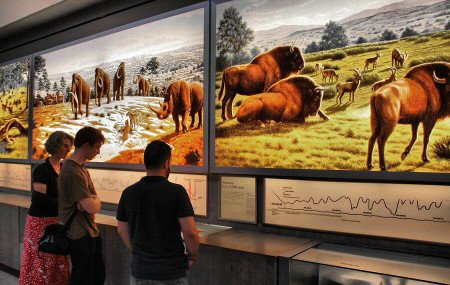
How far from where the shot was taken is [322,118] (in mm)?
2430

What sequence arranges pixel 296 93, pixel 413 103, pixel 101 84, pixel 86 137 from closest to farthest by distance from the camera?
pixel 413 103, pixel 86 137, pixel 296 93, pixel 101 84

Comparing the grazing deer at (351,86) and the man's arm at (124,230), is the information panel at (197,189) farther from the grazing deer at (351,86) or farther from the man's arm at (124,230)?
the grazing deer at (351,86)

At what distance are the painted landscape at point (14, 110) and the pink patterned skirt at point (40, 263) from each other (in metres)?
2.03

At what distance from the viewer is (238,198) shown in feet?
9.09

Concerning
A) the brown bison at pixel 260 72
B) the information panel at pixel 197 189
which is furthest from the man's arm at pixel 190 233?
the brown bison at pixel 260 72

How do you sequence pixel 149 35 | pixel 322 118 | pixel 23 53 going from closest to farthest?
pixel 322 118 < pixel 149 35 < pixel 23 53

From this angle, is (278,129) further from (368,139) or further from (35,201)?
(35,201)

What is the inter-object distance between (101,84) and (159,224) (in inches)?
91.1

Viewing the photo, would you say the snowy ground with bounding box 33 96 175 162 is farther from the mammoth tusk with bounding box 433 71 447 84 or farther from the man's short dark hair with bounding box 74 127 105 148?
the mammoth tusk with bounding box 433 71 447 84

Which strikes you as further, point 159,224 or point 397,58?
point 397,58

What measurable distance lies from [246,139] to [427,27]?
128 cm

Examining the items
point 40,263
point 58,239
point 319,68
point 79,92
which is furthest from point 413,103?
point 79,92

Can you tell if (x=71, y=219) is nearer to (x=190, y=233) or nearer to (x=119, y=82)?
(x=190, y=233)

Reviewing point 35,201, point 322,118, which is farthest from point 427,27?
point 35,201
